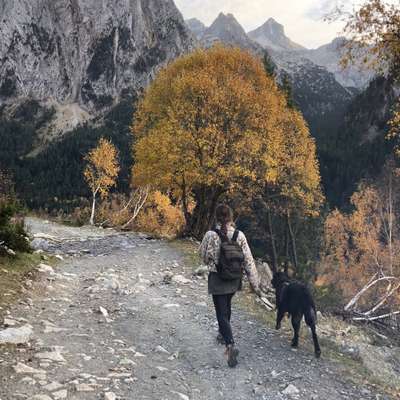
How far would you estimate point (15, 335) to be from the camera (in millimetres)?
7449

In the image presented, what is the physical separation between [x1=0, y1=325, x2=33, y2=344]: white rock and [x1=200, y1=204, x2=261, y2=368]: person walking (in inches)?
134

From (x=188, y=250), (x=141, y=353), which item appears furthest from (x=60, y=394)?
(x=188, y=250)

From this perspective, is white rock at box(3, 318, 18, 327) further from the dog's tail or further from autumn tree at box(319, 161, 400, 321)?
autumn tree at box(319, 161, 400, 321)

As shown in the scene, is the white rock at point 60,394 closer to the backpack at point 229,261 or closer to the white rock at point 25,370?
the white rock at point 25,370

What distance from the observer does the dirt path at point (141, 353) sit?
646 cm

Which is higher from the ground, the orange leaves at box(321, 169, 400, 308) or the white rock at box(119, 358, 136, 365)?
the white rock at box(119, 358, 136, 365)

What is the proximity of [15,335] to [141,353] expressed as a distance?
90.7 inches

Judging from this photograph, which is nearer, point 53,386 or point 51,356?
point 53,386

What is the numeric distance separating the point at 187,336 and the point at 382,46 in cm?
896

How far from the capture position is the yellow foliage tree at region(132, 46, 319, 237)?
76.2 ft

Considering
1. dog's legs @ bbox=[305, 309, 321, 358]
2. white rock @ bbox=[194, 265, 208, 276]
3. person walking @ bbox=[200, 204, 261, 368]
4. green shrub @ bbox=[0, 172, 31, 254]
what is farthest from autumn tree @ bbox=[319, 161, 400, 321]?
person walking @ bbox=[200, 204, 261, 368]

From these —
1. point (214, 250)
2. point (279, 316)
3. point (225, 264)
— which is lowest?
point (279, 316)

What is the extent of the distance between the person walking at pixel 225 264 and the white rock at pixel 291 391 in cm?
111

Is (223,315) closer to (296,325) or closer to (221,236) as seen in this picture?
(221,236)
